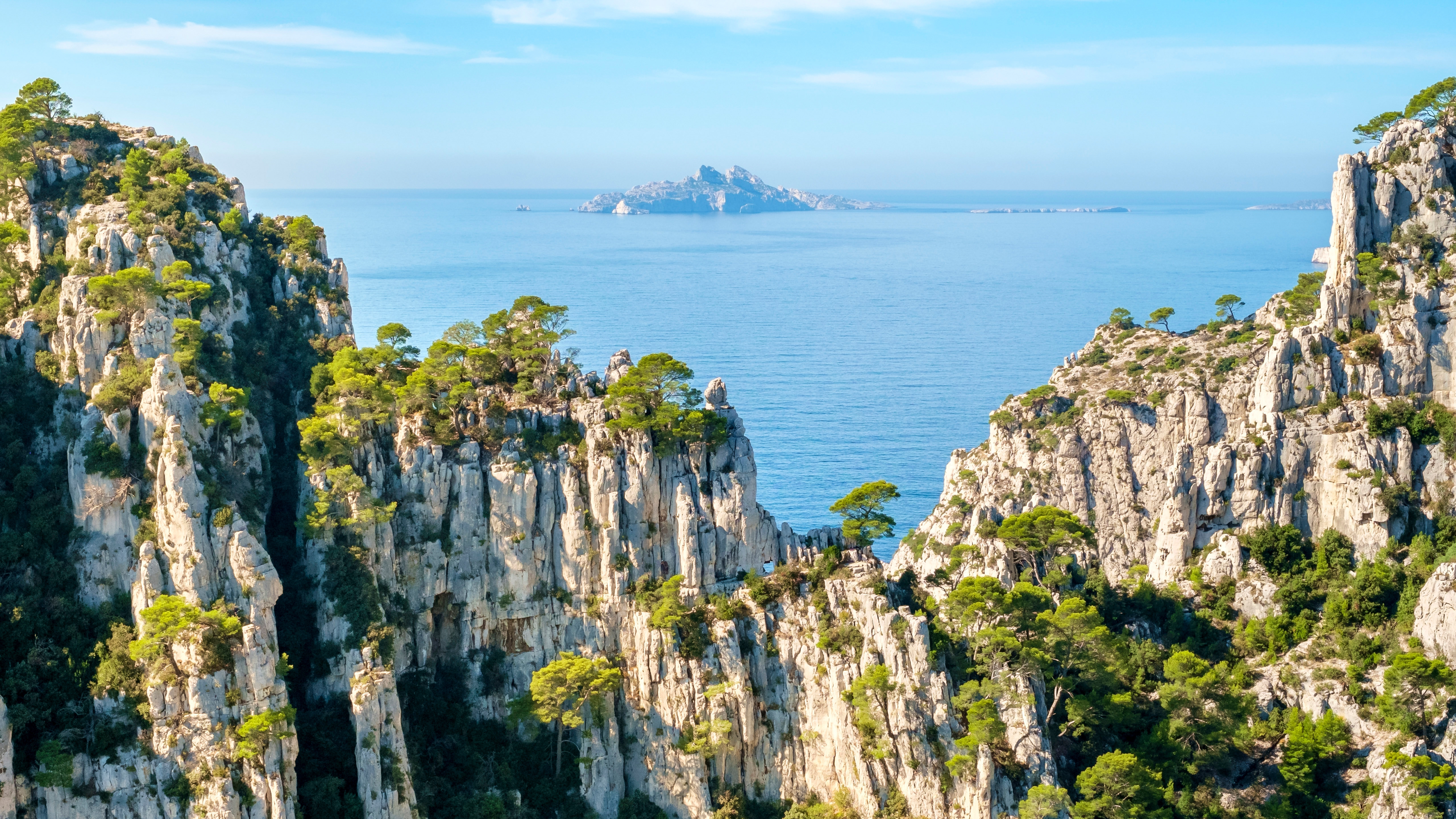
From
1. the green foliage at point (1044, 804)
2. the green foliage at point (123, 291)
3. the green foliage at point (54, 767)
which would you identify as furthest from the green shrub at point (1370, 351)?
the green foliage at point (54, 767)

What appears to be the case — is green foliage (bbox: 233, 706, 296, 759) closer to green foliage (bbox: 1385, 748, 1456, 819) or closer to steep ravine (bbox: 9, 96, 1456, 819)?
steep ravine (bbox: 9, 96, 1456, 819)

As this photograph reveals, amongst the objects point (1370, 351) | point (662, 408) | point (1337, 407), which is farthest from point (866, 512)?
point (1370, 351)

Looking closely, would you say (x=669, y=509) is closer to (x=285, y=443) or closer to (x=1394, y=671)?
(x=285, y=443)

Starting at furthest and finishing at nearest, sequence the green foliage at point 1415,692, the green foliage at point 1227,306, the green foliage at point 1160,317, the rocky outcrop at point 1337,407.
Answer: the green foliage at point 1160,317
the green foliage at point 1227,306
the rocky outcrop at point 1337,407
the green foliage at point 1415,692

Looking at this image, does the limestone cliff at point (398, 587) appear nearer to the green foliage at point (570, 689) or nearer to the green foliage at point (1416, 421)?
the green foliage at point (570, 689)

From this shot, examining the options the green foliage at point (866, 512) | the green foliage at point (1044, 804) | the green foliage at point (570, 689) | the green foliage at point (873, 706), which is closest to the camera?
the green foliage at point (1044, 804)

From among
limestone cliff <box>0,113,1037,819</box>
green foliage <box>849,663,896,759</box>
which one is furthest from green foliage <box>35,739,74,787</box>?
green foliage <box>849,663,896,759</box>
